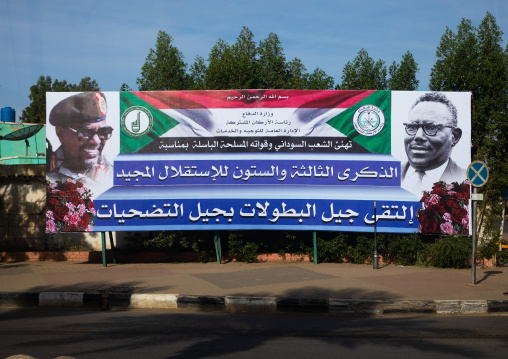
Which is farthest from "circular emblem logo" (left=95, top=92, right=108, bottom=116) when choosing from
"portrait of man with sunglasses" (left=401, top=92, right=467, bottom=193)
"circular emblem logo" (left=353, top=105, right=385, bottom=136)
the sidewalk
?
"portrait of man with sunglasses" (left=401, top=92, right=467, bottom=193)

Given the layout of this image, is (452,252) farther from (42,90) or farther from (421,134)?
(42,90)

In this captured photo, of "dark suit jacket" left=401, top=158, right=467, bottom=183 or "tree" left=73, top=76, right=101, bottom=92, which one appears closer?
"dark suit jacket" left=401, top=158, right=467, bottom=183

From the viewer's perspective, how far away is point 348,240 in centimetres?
1426

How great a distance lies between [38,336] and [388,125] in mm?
9726

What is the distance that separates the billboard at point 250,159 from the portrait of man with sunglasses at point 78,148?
0.03 meters

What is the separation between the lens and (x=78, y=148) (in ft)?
44.3

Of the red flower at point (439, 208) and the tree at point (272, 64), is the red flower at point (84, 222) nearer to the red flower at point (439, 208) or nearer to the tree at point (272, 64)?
the red flower at point (439, 208)

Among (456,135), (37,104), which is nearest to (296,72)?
(456,135)

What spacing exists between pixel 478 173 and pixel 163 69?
24.4m

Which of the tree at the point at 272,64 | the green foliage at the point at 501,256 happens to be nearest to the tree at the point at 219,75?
the tree at the point at 272,64

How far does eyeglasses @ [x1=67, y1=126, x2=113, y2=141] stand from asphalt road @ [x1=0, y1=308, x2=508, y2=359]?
5.54 m

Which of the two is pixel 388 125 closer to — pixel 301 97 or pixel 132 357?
pixel 301 97

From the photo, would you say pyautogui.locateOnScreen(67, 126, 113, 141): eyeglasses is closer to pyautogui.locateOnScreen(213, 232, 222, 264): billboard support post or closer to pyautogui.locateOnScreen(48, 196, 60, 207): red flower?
pyautogui.locateOnScreen(48, 196, 60, 207): red flower

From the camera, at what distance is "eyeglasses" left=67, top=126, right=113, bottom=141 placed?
1352 cm
